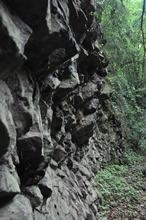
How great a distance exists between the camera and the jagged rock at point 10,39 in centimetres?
175

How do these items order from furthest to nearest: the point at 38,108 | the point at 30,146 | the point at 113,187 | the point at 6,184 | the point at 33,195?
the point at 113,187, the point at 38,108, the point at 33,195, the point at 30,146, the point at 6,184

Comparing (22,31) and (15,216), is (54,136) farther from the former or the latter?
(22,31)

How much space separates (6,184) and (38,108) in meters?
1.49

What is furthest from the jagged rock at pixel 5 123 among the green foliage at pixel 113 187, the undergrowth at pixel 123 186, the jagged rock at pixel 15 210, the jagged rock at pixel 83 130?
the green foliage at pixel 113 187

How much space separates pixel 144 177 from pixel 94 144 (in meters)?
3.55

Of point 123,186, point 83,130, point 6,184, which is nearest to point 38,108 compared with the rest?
point 6,184

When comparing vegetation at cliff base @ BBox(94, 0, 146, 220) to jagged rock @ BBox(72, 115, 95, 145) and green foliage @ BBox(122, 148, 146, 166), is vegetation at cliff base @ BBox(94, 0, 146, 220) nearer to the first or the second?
green foliage @ BBox(122, 148, 146, 166)

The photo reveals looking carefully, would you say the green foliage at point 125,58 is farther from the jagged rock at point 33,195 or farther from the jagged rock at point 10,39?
the jagged rock at point 33,195

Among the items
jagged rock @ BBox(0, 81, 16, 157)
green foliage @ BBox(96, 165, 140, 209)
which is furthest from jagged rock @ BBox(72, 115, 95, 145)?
jagged rock @ BBox(0, 81, 16, 157)

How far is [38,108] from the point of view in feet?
11.3

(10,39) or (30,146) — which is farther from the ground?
(10,39)

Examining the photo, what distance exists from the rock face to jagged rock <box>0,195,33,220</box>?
14 mm

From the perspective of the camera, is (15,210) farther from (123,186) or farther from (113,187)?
(123,186)

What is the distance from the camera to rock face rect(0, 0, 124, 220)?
210cm
